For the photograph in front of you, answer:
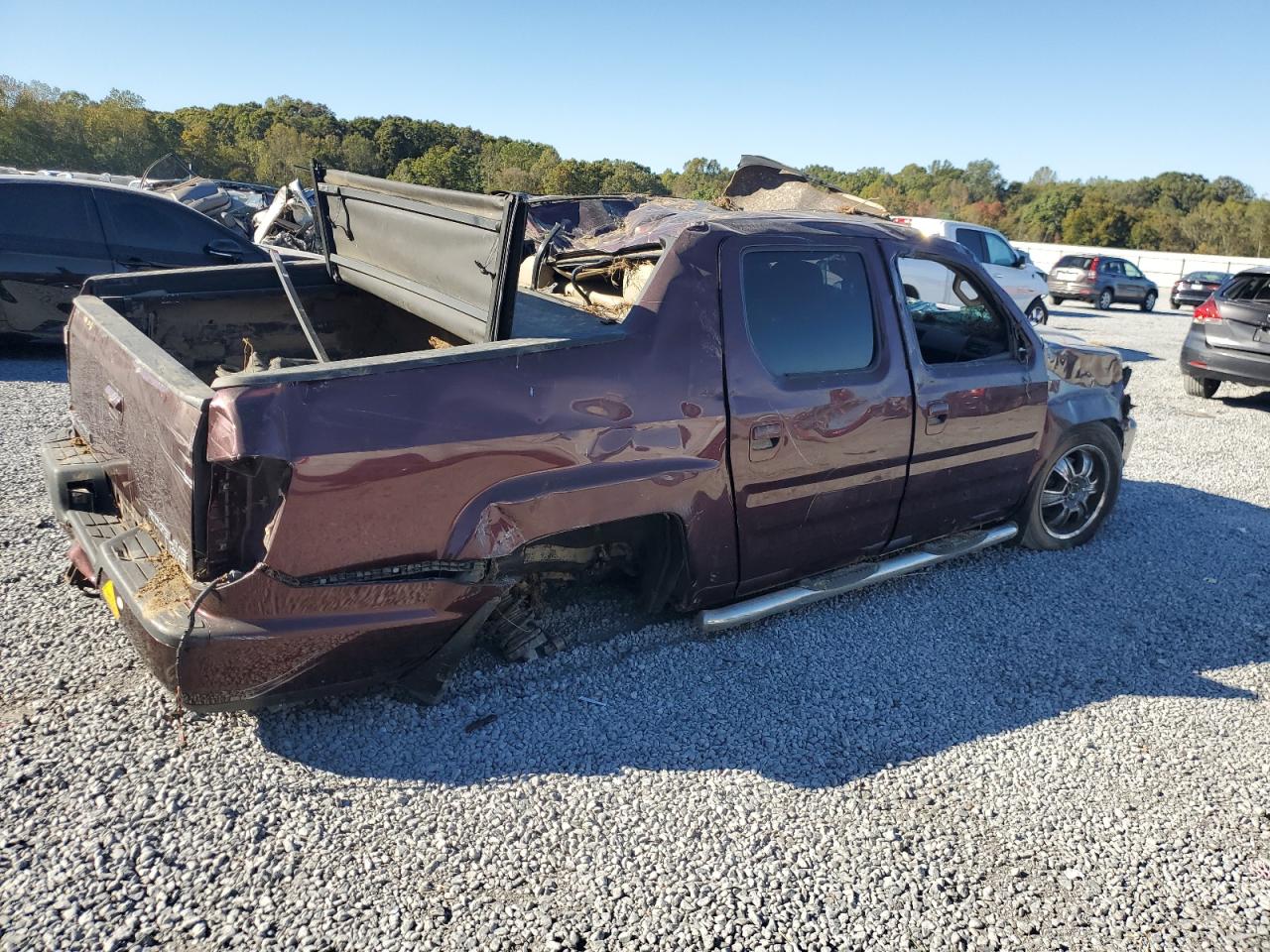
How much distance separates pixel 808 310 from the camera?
3.46 m

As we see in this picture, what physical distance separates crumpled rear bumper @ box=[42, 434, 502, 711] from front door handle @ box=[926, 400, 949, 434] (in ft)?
7.07

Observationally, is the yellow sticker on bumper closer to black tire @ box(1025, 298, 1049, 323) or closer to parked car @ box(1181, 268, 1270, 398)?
black tire @ box(1025, 298, 1049, 323)

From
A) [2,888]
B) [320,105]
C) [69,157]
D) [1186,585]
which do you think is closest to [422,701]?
[2,888]

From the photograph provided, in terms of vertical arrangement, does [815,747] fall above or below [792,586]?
below

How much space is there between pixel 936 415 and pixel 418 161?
40.2 metres

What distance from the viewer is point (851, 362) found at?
3.56 m

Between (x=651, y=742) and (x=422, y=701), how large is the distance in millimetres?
823

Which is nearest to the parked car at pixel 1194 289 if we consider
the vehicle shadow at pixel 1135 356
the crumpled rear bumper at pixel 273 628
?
the vehicle shadow at pixel 1135 356

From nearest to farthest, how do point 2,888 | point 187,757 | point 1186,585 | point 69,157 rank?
point 2,888 → point 187,757 → point 1186,585 → point 69,157

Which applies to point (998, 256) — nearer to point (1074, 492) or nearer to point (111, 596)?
point (1074, 492)

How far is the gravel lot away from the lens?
7.06ft

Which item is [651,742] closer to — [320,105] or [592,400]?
[592,400]

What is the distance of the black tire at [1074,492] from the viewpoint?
459 cm

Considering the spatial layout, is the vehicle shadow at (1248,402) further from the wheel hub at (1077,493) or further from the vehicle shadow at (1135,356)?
the wheel hub at (1077,493)
